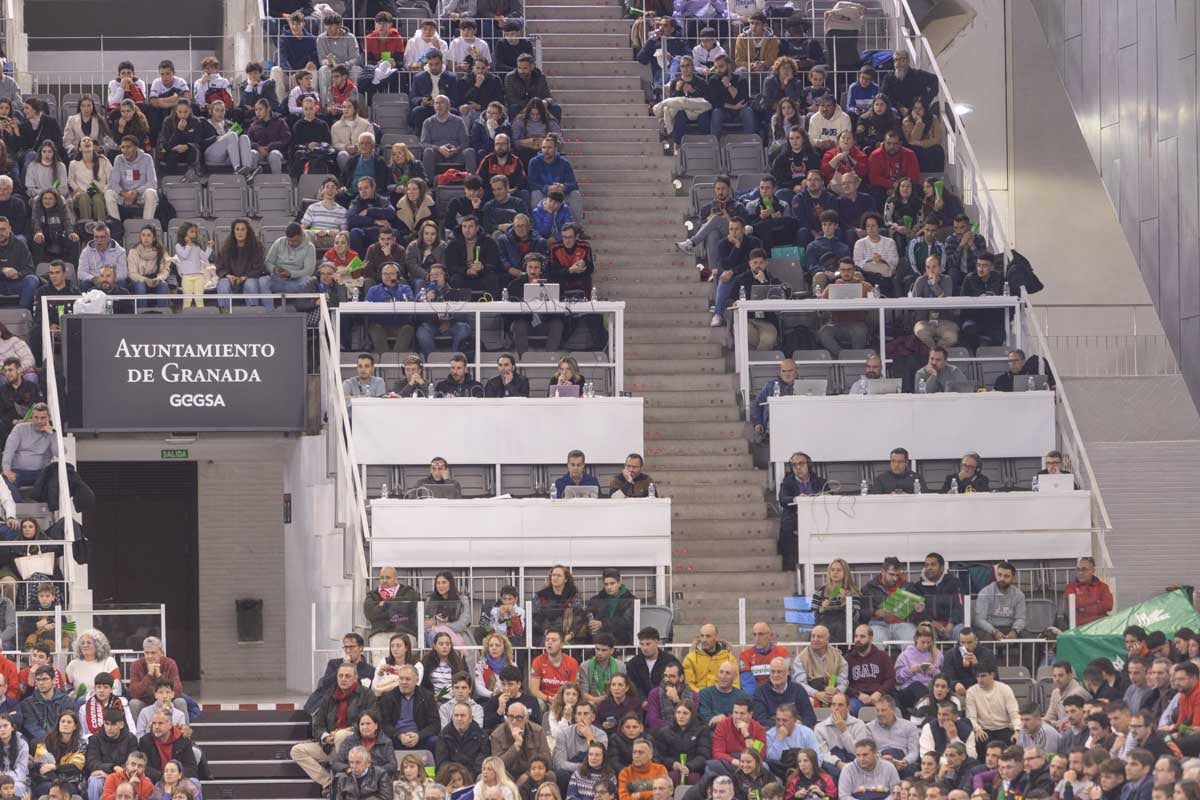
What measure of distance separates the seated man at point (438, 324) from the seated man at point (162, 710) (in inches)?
225

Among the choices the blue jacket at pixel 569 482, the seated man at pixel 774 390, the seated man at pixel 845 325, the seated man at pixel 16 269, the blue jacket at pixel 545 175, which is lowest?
the blue jacket at pixel 569 482

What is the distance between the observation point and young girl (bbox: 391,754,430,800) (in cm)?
1669

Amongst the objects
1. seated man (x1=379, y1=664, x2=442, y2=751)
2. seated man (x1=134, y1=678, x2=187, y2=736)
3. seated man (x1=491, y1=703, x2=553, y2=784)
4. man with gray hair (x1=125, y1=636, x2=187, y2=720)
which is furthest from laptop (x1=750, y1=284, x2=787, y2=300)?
seated man (x1=134, y1=678, x2=187, y2=736)

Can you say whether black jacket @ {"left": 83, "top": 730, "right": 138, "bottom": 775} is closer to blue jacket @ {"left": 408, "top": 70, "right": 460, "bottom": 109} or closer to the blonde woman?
the blonde woman

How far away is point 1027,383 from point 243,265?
276 inches

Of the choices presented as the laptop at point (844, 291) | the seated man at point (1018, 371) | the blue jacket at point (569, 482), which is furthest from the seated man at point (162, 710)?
the seated man at point (1018, 371)

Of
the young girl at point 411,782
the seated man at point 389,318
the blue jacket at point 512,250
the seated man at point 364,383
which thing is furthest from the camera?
the blue jacket at point 512,250

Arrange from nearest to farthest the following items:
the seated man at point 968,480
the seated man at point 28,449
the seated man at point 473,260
A: the seated man at point 28,449 → the seated man at point 968,480 → the seated man at point 473,260

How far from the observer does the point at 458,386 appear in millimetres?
21500

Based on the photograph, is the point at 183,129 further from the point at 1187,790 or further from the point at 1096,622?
the point at 1187,790

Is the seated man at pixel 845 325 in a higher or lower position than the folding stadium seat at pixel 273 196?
lower

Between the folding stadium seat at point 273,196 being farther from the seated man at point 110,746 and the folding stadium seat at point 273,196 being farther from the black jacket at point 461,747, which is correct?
the black jacket at point 461,747

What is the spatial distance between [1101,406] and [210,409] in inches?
386

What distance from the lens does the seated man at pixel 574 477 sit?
2075 centimetres
